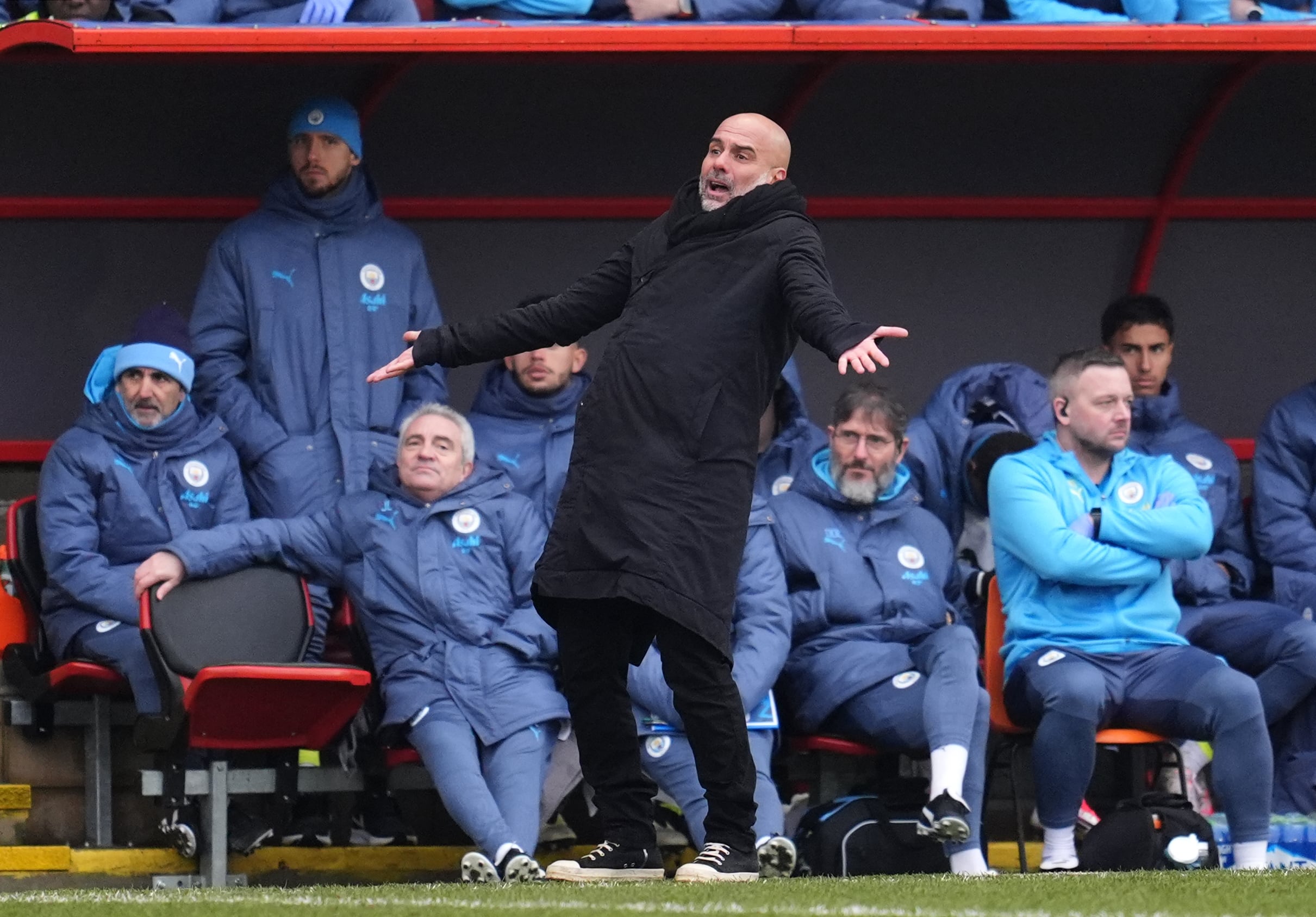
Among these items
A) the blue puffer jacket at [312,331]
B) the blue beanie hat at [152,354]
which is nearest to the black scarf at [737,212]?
the blue puffer jacket at [312,331]

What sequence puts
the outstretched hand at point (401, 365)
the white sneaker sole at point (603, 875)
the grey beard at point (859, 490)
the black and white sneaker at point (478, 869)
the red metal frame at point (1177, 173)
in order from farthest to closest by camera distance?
1. the red metal frame at point (1177, 173)
2. the grey beard at point (859, 490)
3. the black and white sneaker at point (478, 869)
4. the outstretched hand at point (401, 365)
5. the white sneaker sole at point (603, 875)

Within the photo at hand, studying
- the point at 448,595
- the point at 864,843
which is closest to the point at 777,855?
the point at 864,843

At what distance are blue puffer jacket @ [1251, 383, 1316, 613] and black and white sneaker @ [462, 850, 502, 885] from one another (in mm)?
2951

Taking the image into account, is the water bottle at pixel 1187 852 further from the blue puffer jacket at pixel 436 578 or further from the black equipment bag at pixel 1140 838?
the blue puffer jacket at pixel 436 578

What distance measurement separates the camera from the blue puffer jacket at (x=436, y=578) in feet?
21.1

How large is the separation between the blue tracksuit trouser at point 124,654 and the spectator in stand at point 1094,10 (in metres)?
3.43

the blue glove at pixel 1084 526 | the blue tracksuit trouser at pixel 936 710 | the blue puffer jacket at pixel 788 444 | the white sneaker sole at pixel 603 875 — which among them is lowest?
the white sneaker sole at pixel 603 875

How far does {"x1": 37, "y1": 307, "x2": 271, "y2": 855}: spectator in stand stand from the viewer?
657 cm

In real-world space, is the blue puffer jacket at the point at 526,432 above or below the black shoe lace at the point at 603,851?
above

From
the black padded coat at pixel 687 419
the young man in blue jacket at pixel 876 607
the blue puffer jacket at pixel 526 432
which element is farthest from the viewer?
the blue puffer jacket at pixel 526 432

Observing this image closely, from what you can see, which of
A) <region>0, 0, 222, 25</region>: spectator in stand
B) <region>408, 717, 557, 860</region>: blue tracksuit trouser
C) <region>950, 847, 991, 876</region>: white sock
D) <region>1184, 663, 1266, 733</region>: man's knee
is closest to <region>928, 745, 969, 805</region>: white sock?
<region>950, 847, 991, 876</region>: white sock

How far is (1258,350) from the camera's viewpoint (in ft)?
28.6

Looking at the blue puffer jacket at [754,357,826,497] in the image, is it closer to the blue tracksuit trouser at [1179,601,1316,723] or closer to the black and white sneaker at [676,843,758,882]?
the blue tracksuit trouser at [1179,601,1316,723]

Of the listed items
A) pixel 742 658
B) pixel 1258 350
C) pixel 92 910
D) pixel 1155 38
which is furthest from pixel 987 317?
pixel 92 910
